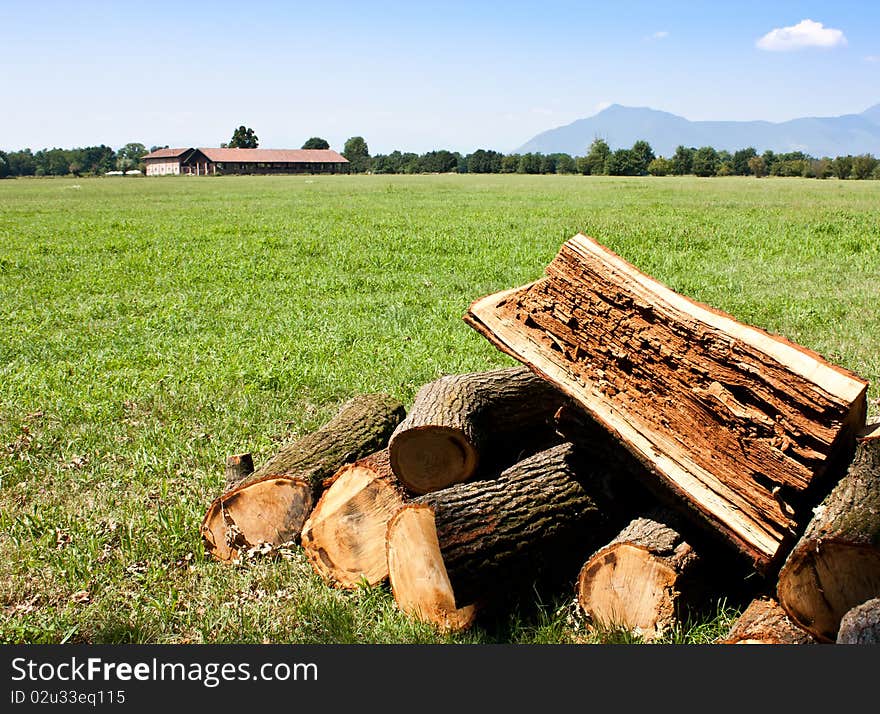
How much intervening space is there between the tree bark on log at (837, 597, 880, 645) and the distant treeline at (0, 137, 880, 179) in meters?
94.9

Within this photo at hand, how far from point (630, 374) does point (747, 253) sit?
46.2 ft

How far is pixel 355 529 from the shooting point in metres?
4.11

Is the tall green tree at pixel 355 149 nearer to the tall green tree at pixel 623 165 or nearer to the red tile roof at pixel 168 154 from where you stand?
the red tile roof at pixel 168 154

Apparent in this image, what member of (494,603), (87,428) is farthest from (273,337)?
(494,603)

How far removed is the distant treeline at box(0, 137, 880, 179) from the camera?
92688 millimetres

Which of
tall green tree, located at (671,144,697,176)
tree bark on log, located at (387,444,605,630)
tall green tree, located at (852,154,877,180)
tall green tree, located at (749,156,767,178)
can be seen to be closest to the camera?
tree bark on log, located at (387,444,605,630)

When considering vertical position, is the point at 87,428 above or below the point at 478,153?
below

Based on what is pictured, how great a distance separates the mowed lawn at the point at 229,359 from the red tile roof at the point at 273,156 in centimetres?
11839

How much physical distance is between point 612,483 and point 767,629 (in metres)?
1.01

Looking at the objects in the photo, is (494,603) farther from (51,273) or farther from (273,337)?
(51,273)

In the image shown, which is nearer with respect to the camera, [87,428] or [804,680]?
[804,680]

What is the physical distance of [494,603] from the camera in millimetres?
3729

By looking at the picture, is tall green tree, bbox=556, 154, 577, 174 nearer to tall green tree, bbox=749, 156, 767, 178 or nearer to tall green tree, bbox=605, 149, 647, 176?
tall green tree, bbox=605, 149, 647, 176

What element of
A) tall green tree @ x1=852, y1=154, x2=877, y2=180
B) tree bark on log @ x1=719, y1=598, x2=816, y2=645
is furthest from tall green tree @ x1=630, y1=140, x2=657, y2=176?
tree bark on log @ x1=719, y1=598, x2=816, y2=645
